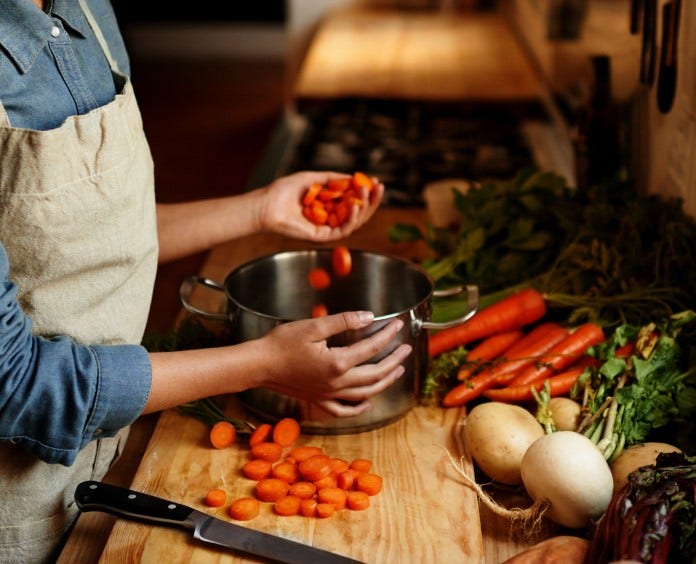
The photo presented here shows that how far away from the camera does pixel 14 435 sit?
3.90 ft

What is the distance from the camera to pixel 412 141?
10.9ft

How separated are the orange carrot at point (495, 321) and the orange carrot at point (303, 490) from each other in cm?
53

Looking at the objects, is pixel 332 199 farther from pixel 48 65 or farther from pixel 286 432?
pixel 48 65

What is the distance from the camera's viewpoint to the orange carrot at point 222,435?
145 centimetres

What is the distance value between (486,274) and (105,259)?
91 centimetres

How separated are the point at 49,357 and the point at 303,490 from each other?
1.28ft

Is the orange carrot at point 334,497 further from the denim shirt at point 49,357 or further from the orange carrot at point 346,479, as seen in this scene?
the denim shirt at point 49,357

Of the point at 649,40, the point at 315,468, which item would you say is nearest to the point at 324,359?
the point at 315,468

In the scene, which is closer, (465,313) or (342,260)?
(465,313)

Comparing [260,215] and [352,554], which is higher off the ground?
[260,215]

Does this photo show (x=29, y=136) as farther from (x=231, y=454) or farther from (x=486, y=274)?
(x=486, y=274)

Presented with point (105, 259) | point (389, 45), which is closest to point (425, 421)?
point (105, 259)

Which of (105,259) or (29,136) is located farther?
(105,259)

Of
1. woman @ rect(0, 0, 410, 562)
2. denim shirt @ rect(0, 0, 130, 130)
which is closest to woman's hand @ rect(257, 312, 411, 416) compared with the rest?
woman @ rect(0, 0, 410, 562)
